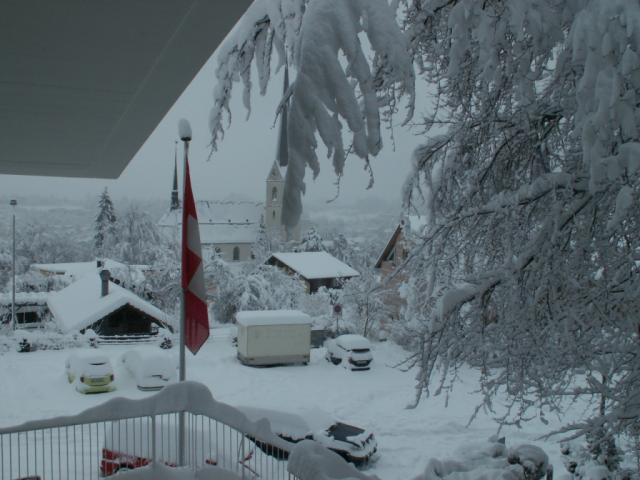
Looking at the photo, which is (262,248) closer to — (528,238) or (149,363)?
(149,363)

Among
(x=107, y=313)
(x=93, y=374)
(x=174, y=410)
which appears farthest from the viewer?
(x=107, y=313)

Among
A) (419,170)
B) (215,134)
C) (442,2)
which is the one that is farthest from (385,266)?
(215,134)

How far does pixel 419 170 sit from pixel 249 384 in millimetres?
11081

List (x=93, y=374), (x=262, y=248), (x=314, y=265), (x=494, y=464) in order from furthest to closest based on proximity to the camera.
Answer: (x=262, y=248) → (x=314, y=265) → (x=93, y=374) → (x=494, y=464)

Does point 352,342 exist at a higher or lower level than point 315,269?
lower

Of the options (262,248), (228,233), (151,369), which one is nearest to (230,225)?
(228,233)

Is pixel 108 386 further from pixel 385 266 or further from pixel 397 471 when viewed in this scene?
pixel 385 266

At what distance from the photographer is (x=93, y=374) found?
1301 centimetres

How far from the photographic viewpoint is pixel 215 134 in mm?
1719

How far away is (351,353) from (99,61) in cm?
1509

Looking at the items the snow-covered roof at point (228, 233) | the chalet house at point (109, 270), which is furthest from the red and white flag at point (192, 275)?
the snow-covered roof at point (228, 233)

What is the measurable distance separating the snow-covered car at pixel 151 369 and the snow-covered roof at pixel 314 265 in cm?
1142

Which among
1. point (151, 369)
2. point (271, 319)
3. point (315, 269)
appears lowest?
point (151, 369)

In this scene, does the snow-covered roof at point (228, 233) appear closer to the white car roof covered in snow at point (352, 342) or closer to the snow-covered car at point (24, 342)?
the snow-covered car at point (24, 342)
